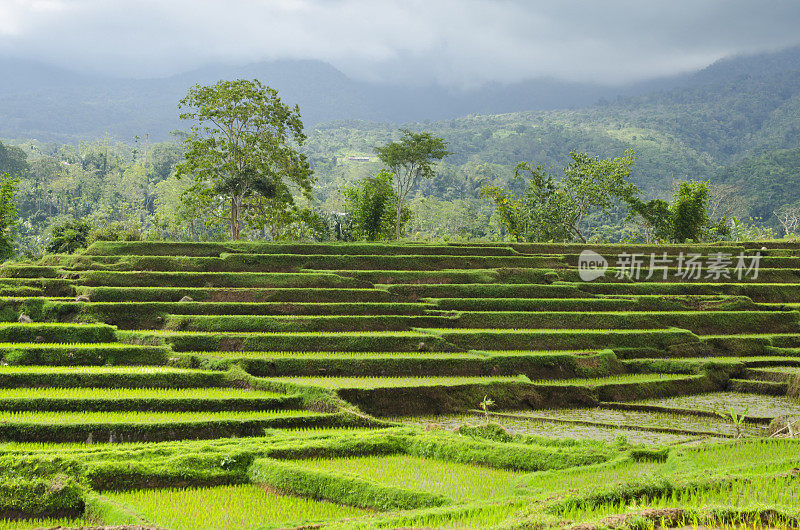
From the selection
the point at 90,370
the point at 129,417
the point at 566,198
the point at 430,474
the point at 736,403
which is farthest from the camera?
the point at 566,198

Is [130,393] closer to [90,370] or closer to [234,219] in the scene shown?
[90,370]

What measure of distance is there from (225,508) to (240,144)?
22162 mm

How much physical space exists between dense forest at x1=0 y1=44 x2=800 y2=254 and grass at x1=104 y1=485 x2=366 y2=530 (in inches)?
862

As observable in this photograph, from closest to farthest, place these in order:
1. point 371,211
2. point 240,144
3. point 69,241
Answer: point 69,241, point 240,144, point 371,211

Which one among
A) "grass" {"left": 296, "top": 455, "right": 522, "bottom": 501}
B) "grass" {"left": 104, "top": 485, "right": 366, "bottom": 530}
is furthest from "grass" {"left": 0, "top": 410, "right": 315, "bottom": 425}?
"grass" {"left": 104, "top": 485, "right": 366, "bottom": 530}

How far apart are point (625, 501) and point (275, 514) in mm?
4098

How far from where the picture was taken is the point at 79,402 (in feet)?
37.1

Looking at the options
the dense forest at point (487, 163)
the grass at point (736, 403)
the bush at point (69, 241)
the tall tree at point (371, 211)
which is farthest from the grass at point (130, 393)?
the tall tree at point (371, 211)

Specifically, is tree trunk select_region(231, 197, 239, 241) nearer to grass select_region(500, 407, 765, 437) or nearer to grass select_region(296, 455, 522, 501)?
grass select_region(500, 407, 765, 437)

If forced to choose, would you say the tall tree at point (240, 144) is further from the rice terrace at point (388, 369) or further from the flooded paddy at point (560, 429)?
the flooded paddy at point (560, 429)

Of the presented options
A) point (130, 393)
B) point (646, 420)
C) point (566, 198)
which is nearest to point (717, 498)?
point (646, 420)

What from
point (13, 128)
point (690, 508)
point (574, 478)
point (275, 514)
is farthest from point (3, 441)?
point (13, 128)

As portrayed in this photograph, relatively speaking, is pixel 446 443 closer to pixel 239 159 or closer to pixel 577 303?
pixel 577 303

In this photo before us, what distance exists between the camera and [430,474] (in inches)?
346
